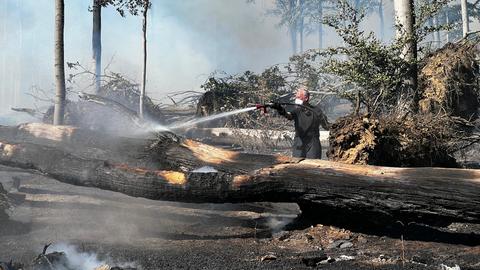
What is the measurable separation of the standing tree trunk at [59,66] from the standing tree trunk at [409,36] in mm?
6437

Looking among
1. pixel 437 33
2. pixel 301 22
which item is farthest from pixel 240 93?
pixel 301 22

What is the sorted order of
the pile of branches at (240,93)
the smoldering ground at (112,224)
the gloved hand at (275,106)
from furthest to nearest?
the pile of branches at (240,93)
the gloved hand at (275,106)
the smoldering ground at (112,224)

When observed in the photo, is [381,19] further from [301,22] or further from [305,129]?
[305,129]

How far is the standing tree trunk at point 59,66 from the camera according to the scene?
380 inches

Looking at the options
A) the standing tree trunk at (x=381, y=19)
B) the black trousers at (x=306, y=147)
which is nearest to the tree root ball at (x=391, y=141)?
the black trousers at (x=306, y=147)

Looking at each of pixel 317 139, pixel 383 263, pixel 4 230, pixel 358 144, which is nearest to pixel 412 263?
pixel 383 263

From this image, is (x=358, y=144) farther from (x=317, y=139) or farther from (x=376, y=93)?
(x=376, y=93)

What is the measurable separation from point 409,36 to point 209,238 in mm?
4832

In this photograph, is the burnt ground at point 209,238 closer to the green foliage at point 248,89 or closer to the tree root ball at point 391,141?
the tree root ball at point 391,141

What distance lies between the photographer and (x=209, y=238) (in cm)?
532

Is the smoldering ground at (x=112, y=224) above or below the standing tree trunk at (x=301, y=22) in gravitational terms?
below

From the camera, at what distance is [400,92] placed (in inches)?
313

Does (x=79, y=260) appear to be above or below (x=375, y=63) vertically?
below

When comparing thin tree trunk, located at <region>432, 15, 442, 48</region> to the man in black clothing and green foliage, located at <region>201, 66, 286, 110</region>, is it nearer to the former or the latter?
the man in black clothing
